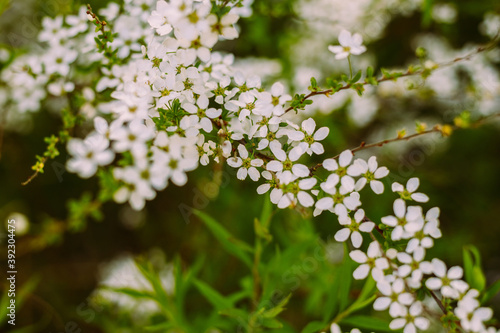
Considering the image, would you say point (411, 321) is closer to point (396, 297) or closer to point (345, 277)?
point (396, 297)

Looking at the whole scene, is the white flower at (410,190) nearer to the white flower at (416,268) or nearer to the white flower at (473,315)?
the white flower at (416,268)

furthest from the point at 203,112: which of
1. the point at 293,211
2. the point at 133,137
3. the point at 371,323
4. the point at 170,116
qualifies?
the point at 293,211

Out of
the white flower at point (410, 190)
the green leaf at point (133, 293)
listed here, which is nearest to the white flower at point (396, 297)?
the white flower at point (410, 190)

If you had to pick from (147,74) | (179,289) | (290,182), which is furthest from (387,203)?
(147,74)

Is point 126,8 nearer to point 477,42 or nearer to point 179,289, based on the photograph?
point 179,289

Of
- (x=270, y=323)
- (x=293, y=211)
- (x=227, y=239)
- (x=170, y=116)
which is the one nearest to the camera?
(x=170, y=116)
